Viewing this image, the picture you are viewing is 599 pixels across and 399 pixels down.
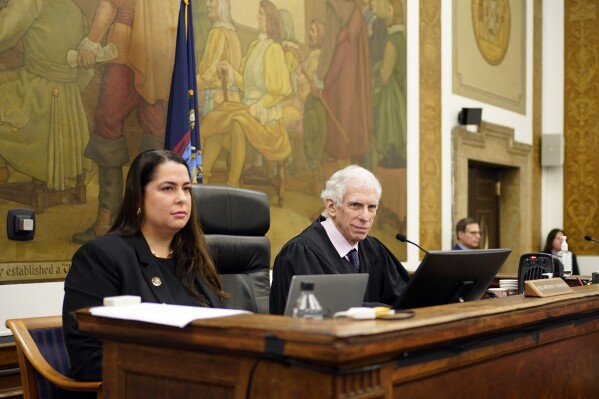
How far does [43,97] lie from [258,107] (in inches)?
87.7

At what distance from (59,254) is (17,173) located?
59 cm

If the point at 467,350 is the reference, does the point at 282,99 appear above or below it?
above

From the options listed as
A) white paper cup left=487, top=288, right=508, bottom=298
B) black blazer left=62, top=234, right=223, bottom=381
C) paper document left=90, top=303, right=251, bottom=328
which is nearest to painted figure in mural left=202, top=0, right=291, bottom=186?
white paper cup left=487, top=288, right=508, bottom=298

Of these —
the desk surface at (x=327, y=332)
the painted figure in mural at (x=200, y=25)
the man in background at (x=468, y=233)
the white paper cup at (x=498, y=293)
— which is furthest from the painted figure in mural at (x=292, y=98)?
the desk surface at (x=327, y=332)

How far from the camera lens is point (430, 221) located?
9.41m

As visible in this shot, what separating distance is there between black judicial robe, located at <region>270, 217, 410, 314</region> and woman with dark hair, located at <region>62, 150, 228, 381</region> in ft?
1.30

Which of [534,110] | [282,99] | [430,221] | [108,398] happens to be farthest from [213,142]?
[534,110]

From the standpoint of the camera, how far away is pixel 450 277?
113 inches

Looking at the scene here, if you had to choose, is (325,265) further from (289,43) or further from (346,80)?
(346,80)

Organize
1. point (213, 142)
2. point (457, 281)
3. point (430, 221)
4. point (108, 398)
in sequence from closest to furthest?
point (108, 398) < point (457, 281) < point (213, 142) < point (430, 221)

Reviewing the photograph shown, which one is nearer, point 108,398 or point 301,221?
point 108,398

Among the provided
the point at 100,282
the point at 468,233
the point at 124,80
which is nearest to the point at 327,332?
the point at 100,282

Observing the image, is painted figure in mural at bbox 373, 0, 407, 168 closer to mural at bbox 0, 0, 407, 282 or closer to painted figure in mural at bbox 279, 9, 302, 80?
mural at bbox 0, 0, 407, 282

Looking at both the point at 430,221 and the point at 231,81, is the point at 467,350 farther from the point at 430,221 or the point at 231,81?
the point at 430,221
